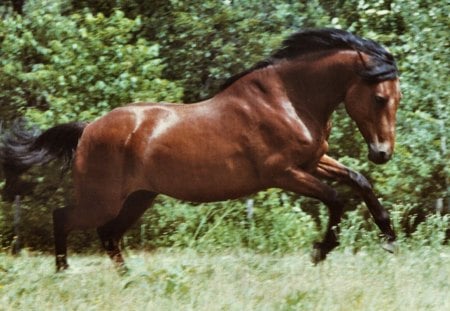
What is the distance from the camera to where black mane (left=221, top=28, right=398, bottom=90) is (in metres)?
6.73

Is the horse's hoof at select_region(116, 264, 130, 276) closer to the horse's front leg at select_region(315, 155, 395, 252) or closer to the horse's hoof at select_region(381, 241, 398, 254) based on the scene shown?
the horse's front leg at select_region(315, 155, 395, 252)

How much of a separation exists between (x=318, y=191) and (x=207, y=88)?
4994mm

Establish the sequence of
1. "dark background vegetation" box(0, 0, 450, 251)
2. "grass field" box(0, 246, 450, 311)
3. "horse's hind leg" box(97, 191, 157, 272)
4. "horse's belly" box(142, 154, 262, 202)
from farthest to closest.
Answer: "dark background vegetation" box(0, 0, 450, 251)
"horse's hind leg" box(97, 191, 157, 272)
"horse's belly" box(142, 154, 262, 202)
"grass field" box(0, 246, 450, 311)

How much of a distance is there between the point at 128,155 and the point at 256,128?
Answer: 113 centimetres

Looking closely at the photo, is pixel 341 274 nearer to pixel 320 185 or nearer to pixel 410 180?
pixel 320 185

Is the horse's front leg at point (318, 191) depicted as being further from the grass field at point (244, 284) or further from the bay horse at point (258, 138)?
the grass field at point (244, 284)

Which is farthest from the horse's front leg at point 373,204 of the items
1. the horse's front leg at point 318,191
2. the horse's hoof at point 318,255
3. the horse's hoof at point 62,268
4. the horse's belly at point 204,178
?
the horse's hoof at point 62,268

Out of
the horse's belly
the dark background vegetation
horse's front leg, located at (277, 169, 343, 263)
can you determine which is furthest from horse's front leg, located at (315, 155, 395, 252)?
the dark background vegetation

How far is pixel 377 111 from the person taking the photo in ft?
22.2

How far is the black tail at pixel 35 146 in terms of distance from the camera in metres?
7.92

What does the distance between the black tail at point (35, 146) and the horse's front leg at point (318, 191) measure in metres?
2.04

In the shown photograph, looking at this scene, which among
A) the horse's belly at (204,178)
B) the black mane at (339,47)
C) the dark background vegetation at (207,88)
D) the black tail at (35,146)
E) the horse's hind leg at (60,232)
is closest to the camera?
the black mane at (339,47)

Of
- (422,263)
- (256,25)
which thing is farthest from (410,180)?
(422,263)

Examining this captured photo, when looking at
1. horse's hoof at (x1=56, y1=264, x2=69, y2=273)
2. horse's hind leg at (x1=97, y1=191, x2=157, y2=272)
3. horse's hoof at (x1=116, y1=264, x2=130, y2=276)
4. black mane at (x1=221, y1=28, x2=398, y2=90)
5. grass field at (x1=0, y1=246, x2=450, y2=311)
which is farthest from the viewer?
horse's hind leg at (x1=97, y1=191, x2=157, y2=272)
